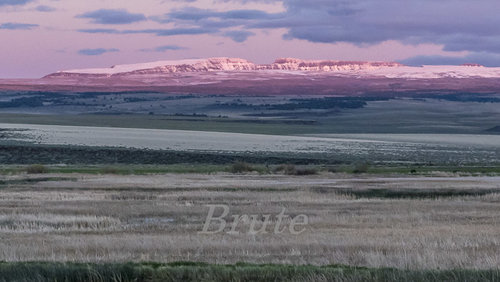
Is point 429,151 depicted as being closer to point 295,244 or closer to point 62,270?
point 295,244

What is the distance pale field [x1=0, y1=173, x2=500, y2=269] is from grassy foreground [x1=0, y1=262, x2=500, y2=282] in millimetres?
1550

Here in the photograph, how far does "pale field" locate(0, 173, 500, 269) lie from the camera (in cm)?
1745

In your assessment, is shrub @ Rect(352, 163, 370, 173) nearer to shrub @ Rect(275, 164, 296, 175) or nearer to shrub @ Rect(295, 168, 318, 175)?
shrub @ Rect(295, 168, 318, 175)

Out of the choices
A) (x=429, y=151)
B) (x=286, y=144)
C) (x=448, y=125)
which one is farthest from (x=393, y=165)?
(x=448, y=125)

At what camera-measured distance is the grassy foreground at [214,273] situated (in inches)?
526

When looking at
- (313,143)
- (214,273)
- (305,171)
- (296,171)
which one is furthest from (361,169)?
(214,273)

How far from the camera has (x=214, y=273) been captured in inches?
546

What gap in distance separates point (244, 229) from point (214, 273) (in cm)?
1015

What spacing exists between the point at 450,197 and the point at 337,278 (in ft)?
85.3

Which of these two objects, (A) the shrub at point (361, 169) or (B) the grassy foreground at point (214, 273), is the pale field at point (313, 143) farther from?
(B) the grassy foreground at point (214, 273)

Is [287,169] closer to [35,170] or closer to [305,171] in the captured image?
[305,171]

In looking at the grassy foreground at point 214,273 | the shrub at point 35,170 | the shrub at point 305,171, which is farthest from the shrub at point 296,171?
the grassy foreground at point 214,273

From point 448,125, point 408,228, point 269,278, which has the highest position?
point 269,278

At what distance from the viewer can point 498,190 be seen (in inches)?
1628
